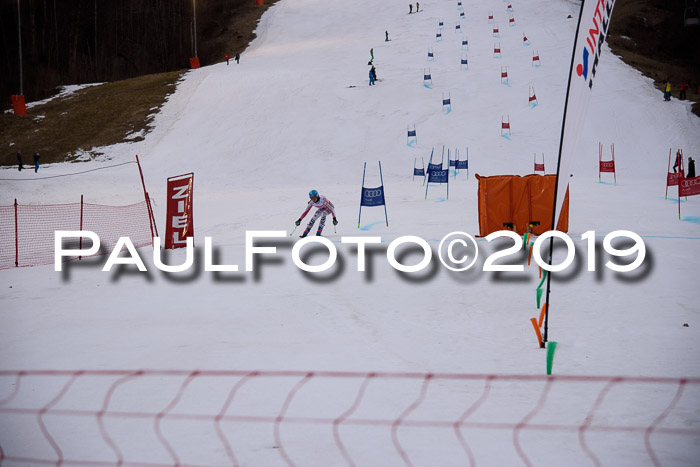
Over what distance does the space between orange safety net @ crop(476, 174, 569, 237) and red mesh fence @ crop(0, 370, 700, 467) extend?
8423mm

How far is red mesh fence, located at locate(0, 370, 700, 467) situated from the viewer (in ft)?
17.4

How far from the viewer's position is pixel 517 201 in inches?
591

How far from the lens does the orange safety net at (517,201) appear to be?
49.0 ft

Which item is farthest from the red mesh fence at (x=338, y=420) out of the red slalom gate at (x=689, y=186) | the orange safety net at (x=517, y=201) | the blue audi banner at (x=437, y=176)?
the blue audi banner at (x=437, y=176)

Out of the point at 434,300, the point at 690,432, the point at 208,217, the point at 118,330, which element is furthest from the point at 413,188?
the point at 690,432

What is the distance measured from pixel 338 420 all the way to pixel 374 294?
511 centimetres

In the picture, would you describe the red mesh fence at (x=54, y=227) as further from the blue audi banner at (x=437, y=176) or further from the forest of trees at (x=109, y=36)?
the forest of trees at (x=109, y=36)

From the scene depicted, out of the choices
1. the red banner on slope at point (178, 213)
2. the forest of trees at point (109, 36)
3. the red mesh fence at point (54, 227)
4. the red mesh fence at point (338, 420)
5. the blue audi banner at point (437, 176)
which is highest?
the forest of trees at point (109, 36)

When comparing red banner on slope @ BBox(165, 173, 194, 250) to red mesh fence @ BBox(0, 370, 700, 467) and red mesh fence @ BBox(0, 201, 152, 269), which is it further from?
red mesh fence @ BBox(0, 370, 700, 467)

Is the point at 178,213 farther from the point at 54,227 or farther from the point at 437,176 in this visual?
the point at 437,176

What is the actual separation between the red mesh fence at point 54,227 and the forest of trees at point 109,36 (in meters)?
35.9

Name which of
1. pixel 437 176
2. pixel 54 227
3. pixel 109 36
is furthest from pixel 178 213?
pixel 109 36

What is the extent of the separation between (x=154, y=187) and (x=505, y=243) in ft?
66.3

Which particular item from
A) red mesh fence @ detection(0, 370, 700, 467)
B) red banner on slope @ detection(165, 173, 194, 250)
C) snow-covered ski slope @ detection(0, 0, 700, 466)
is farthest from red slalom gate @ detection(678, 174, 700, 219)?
red banner on slope @ detection(165, 173, 194, 250)
